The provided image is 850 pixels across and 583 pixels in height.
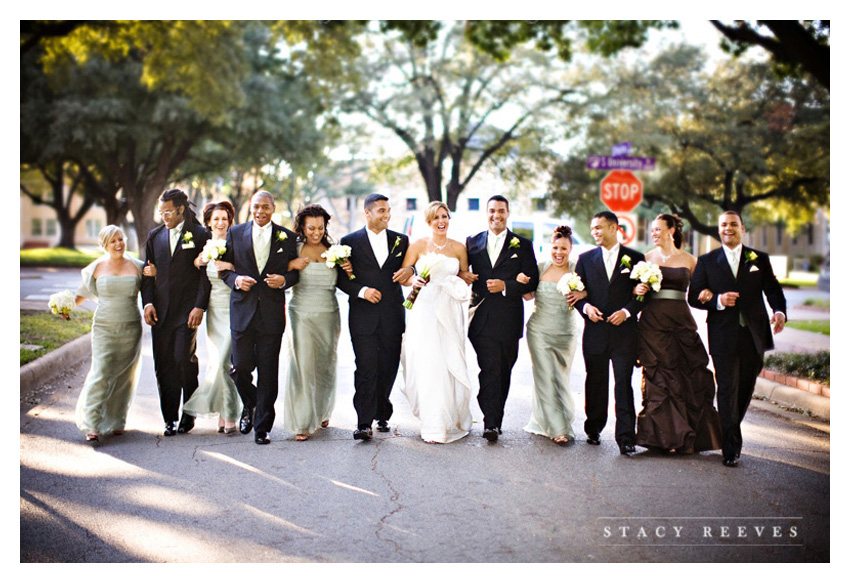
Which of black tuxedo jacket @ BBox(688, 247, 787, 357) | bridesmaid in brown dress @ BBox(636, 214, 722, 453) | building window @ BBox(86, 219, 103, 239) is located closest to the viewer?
black tuxedo jacket @ BBox(688, 247, 787, 357)

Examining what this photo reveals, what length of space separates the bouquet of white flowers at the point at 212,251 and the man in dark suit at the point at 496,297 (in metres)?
2.12

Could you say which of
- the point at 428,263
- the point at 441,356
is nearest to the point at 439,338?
the point at 441,356

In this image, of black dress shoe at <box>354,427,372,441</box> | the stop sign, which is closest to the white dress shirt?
black dress shoe at <box>354,427,372,441</box>

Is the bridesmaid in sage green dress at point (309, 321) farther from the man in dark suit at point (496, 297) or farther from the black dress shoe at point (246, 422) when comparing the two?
the man in dark suit at point (496, 297)

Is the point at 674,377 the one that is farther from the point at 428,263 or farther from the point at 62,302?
the point at 62,302

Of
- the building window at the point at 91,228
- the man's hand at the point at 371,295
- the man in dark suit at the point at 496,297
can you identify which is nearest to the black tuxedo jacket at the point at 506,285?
the man in dark suit at the point at 496,297

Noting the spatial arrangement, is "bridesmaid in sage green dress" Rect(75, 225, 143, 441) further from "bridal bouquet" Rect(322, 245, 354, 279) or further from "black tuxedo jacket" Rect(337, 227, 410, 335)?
A: "black tuxedo jacket" Rect(337, 227, 410, 335)

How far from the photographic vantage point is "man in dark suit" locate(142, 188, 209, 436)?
673cm

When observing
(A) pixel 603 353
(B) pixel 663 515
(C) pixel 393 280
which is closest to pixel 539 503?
(B) pixel 663 515

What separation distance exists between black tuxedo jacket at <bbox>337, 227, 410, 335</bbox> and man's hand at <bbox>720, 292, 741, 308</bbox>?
269 cm

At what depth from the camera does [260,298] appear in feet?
21.5

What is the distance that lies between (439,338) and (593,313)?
4.44 feet

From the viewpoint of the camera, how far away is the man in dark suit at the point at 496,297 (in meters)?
6.75
